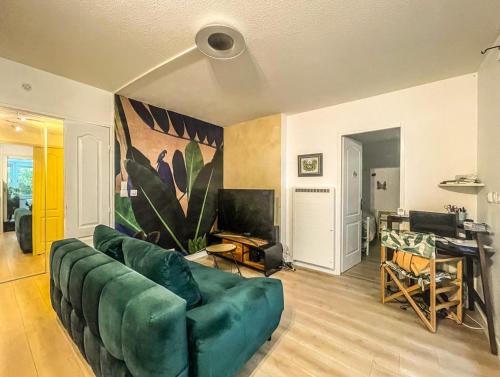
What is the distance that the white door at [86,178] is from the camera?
8.64 feet

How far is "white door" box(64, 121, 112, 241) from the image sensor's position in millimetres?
2635

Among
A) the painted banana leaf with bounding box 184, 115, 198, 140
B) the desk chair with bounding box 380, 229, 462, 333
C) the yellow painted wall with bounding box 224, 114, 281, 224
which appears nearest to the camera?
the desk chair with bounding box 380, 229, 462, 333

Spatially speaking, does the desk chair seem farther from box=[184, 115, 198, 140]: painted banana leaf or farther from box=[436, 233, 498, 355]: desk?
box=[184, 115, 198, 140]: painted banana leaf

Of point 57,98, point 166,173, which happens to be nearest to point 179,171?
point 166,173

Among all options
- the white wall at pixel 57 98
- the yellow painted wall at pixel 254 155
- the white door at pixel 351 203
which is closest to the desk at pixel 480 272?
the white door at pixel 351 203

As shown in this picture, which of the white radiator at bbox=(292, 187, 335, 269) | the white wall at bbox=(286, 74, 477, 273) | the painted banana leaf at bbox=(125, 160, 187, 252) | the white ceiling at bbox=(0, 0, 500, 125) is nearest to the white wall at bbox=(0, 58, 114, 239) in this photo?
the white ceiling at bbox=(0, 0, 500, 125)

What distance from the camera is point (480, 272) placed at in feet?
6.55

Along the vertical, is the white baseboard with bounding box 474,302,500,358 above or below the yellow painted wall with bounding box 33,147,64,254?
below

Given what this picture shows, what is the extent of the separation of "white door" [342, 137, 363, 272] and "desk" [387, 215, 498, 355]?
4.22 feet

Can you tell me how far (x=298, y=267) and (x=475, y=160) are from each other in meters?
2.63

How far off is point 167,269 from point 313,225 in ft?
8.86

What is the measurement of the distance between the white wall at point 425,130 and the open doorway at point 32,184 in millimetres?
4498

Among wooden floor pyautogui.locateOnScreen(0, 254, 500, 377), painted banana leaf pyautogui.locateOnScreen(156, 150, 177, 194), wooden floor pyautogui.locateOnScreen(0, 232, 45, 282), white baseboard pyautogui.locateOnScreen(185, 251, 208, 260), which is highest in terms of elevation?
painted banana leaf pyautogui.locateOnScreen(156, 150, 177, 194)

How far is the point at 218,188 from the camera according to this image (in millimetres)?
4504
